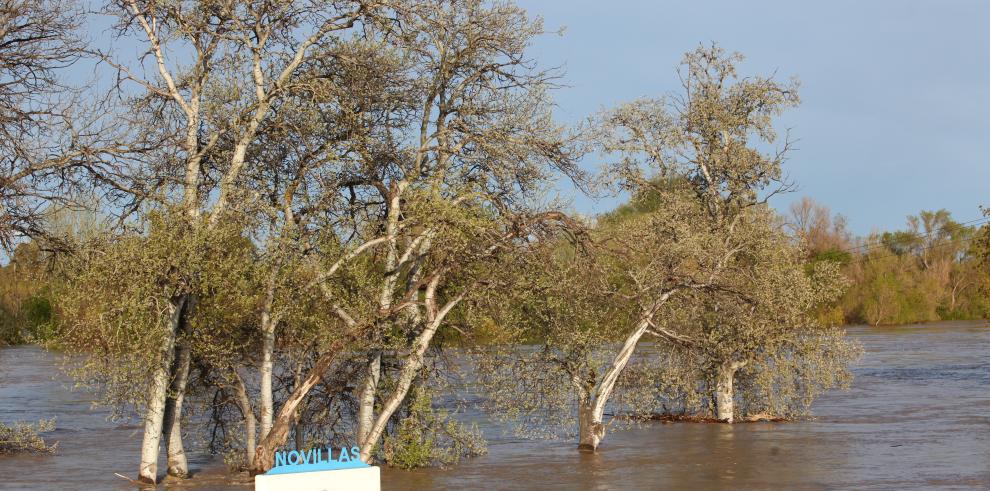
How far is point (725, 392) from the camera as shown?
97.6ft

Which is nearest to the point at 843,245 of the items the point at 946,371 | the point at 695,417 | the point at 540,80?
the point at 946,371

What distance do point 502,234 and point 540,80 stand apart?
3.13m

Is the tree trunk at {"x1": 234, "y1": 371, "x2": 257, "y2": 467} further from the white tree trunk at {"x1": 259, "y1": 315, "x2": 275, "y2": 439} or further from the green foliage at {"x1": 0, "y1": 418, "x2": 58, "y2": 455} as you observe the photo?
the green foliage at {"x1": 0, "y1": 418, "x2": 58, "y2": 455}

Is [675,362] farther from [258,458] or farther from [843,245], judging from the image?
[843,245]

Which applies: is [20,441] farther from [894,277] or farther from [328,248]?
[894,277]

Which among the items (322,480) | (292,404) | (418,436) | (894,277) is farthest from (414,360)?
(894,277)

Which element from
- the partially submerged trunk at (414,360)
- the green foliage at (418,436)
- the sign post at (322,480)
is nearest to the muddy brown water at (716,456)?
the green foliage at (418,436)

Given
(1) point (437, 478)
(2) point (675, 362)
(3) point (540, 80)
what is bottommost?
(1) point (437, 478)

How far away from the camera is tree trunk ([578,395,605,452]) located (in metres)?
24.0

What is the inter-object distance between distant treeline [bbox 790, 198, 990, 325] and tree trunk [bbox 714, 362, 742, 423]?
5949 centimetres

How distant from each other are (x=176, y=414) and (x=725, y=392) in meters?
14.9

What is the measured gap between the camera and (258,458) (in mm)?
19812

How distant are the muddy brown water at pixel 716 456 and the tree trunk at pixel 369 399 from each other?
3.01 feet

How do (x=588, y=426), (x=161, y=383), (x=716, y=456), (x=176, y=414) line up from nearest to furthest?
(x=161, y=383), (x=176, y=414), (x=716, y=456), (x=588, y=426)
